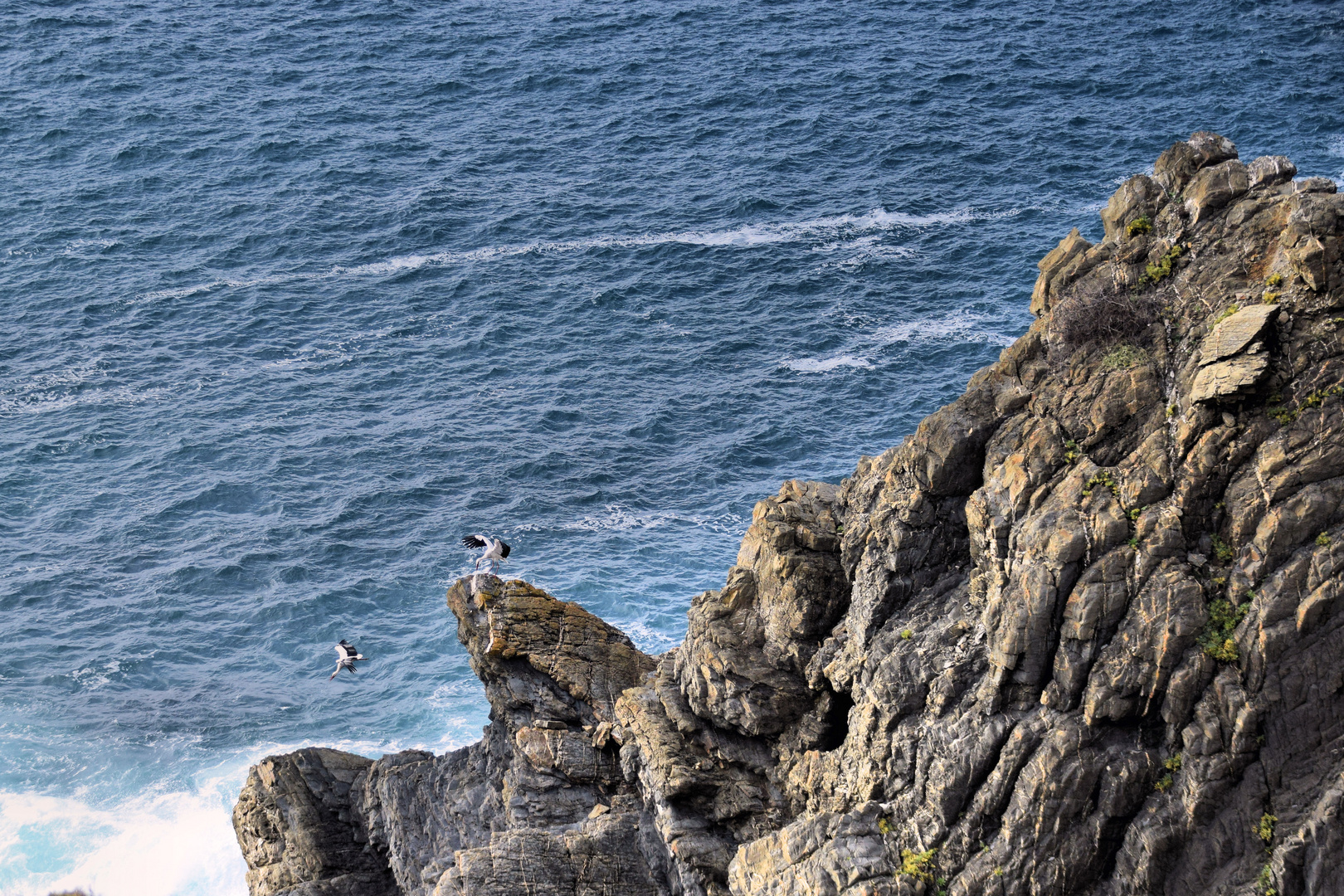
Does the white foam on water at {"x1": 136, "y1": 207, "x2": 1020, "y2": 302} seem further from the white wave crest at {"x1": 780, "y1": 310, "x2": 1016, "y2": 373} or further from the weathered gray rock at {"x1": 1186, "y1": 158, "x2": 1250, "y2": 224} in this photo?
the weathered gray rock at {"x1": 1186, "y1": 158, "x2": 1250, "y2": 224}

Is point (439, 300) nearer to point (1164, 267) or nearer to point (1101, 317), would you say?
point (1101, 317)

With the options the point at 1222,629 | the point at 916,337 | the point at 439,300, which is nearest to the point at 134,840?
the point at 1222,629

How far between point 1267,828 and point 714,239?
67990 millimetres

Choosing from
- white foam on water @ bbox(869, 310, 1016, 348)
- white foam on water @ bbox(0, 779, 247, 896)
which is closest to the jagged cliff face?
white foam on water @ bbox(0, 779, 247, 896)

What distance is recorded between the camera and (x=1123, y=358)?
24016 mm

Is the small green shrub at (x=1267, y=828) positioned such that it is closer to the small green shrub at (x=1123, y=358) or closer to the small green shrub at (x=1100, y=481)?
the small green shrub at (x=1100, y=481)

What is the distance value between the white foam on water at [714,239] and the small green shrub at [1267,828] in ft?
213

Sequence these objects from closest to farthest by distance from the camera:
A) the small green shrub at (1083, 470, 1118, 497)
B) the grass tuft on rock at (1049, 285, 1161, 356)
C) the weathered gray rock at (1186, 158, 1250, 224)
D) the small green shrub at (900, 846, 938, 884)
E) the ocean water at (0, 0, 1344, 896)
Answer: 1. the small green shrub at (1083, 470, 1118, 497)
2. the small green shrub at (900, 846, 938, 884)
3. the grass tuft on rock at (1049, 285, 1161, 356)
4. the weathered gray rock at (1186, 158, 1250, 224)
5. the ocean water at (0, 0, 1344, 896)

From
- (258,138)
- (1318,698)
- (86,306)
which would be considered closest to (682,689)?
(1318,698)

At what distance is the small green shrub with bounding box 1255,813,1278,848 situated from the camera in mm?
19750

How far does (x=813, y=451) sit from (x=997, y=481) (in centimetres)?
3801

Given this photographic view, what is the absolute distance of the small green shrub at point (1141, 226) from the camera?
25.5m

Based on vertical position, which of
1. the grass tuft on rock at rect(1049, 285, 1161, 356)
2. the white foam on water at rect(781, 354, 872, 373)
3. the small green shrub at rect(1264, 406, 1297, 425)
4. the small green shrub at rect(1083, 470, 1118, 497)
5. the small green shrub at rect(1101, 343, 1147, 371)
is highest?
the white foam on water at rect(781, 354, 872, 373)

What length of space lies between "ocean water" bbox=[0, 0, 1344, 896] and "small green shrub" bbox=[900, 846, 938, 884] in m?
29.1
